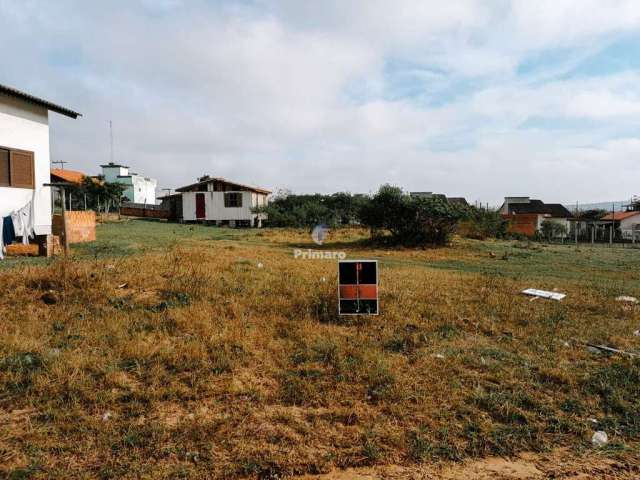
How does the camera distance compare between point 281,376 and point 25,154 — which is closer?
point 281,376

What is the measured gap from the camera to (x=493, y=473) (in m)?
2.79

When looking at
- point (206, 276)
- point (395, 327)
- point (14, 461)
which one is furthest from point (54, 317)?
point (395, 327)

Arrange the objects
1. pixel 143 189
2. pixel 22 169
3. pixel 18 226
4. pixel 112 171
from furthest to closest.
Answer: pixel 143 189
pixel 112 171
pixel 22 169
pixel 18 226

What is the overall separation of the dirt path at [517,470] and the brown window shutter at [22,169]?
11537mm

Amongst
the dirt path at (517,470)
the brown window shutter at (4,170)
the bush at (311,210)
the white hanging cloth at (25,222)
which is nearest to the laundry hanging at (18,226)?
the white hanging cloth at (25,222)

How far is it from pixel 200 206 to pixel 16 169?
75.7 feet

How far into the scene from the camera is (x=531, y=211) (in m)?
45.2

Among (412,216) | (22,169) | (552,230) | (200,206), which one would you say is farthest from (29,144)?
(552,230)

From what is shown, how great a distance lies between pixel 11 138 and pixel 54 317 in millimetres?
7463

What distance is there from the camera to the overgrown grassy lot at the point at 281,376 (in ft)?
9.88

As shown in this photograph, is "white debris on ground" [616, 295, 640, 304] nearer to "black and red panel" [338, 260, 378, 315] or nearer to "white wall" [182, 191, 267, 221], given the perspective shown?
"black and red panel" [338, 260, 378, 315]

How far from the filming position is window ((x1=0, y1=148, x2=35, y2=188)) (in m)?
10.4

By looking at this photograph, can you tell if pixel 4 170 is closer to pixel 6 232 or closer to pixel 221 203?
pixel 6 232

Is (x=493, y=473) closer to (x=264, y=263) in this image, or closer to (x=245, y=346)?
(x=245, y=346)
